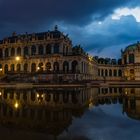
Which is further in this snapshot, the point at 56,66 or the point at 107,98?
the point at 56,66

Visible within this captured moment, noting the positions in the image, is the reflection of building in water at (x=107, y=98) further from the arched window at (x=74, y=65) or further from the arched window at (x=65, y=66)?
the arched window at (x=65, y=66)

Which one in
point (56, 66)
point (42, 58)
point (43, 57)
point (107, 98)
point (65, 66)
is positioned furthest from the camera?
point (42, 58)

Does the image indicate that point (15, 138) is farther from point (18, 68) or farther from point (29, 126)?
point (18, 68)

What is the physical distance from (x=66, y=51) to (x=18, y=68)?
20.8 metres

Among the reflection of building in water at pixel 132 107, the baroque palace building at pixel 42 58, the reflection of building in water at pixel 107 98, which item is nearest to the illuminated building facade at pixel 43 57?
the baroque palace building at pixel 42 58

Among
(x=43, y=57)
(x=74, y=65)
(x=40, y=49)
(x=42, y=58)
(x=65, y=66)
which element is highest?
(x=40, y=49)

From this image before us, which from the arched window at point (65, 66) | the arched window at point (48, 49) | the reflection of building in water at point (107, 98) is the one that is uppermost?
the arched window at point (48, 49)

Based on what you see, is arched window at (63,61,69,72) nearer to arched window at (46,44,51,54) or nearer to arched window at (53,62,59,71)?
arched window at (53,62,59,71)

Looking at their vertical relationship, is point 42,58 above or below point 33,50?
below

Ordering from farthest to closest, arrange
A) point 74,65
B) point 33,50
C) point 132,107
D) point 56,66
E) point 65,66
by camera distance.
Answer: point 33,50 < point 56,66 < point 65,66 < point 74,65 < point 132,107

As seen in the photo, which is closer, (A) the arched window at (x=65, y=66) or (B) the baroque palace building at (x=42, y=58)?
(B) the baroque palace building at (x=42, y=58)

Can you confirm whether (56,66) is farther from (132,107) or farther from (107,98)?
(132,107)

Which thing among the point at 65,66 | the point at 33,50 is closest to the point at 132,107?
the point at 65,66

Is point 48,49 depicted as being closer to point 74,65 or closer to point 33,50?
point 33,50
